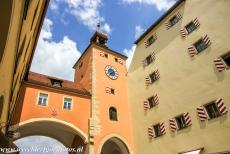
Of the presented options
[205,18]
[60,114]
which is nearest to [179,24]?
[205,18]

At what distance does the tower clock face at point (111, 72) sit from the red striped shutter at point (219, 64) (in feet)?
37.8

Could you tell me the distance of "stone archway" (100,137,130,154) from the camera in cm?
1906

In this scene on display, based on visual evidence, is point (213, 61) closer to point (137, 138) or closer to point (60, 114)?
point (137, 138)

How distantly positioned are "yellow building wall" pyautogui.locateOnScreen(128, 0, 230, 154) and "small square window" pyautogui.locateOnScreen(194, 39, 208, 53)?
13.3 inches

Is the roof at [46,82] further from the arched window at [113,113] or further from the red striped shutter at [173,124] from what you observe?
the red striped shutter at [173,124]

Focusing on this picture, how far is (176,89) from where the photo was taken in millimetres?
16781

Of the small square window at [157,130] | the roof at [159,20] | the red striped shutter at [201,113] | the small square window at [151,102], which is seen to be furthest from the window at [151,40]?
the red striped shutter at [201,113]

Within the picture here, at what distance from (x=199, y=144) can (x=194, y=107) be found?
2556 mm

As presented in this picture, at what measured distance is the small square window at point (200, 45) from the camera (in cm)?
1562

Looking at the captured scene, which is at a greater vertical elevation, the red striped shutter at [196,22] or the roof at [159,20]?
the roof at [159,20]

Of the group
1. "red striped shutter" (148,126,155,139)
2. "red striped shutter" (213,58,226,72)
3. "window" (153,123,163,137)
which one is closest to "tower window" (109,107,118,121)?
"red striped shutter" (148,126,155,139)

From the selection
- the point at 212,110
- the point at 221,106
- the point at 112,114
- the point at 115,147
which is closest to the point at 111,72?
the point at 112,114

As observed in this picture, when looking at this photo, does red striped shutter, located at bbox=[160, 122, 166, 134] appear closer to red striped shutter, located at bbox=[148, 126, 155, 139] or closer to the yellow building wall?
the yellow building wall

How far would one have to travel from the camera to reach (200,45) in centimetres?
1603
